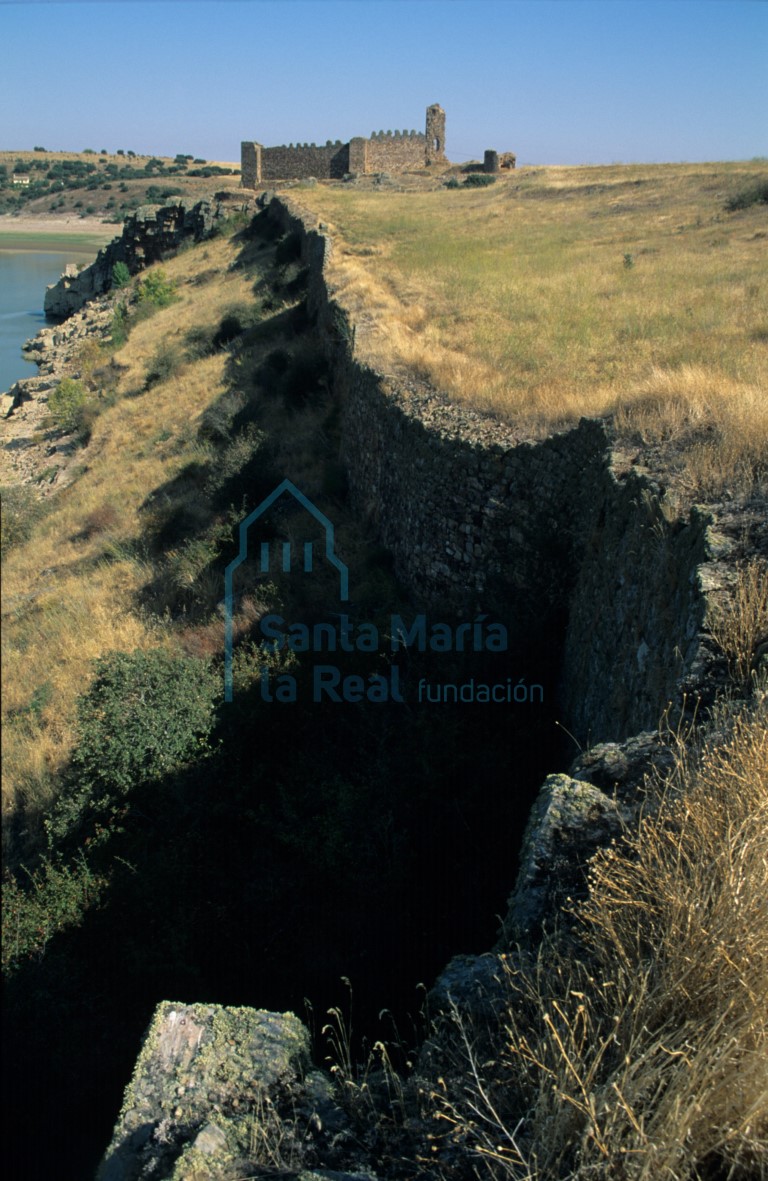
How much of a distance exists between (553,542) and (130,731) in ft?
12.6

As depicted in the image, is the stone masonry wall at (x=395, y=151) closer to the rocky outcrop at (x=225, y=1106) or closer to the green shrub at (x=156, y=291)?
the green shrub at (x=156, y=291)

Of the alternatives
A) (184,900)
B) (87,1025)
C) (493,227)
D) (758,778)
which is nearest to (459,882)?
(184,900)

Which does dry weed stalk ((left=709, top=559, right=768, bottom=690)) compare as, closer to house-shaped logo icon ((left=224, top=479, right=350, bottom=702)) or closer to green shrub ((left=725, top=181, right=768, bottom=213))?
house-shaped logo icon ((left=224, top=479, right=350, bottom=702))

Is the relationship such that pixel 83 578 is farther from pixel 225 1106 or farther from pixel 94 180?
pixel 94 180

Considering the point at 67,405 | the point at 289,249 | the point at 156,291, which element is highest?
the point at 289,249

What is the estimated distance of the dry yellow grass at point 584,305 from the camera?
20.7 feet

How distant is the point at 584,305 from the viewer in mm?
11898

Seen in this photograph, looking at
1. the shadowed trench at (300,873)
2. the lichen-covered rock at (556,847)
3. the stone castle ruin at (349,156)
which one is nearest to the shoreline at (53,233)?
the stone castle ruin at (349,156)

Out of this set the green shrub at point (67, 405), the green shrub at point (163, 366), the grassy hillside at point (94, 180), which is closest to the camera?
the green shrub at point (67, 405)

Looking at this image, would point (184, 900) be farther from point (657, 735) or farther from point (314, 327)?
point (314, 327)

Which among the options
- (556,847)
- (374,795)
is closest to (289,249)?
(374,795)

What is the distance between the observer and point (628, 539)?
4.98m

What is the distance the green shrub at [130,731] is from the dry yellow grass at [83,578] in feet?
2.60

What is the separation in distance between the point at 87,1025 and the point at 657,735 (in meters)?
4.08
